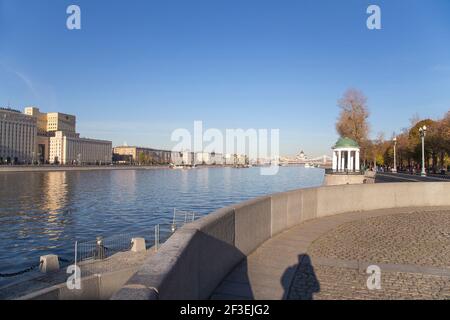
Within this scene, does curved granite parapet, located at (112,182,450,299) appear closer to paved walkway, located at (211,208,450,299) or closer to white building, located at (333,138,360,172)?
paved walkway, located at (211,208,450,299)

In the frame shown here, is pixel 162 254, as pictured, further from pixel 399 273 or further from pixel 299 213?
pixel 299 213

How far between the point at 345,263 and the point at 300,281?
179cm

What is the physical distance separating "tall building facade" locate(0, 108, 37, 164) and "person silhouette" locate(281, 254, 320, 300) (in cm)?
18598

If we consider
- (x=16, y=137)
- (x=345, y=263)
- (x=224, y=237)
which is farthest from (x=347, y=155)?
(x=16, y=137)

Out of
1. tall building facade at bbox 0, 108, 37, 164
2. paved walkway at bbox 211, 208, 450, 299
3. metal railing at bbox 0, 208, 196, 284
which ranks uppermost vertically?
tall building facade at bbox 0, 108, 37, 164

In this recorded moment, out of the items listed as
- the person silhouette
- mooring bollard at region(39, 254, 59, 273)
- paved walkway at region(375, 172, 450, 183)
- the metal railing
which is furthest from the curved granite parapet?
paved walkway at region(375, 172, 450, 183)

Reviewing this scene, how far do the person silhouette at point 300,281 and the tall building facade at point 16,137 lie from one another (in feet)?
610

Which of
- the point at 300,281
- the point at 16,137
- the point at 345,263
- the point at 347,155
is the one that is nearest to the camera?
the point at 300,281

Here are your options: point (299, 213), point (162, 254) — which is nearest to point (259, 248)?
point (299, 213)

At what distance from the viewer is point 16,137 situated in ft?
593

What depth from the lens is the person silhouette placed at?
19.6 feet

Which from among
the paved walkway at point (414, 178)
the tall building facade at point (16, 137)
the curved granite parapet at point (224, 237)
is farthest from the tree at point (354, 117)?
the tall building facade at point (16, 137)
